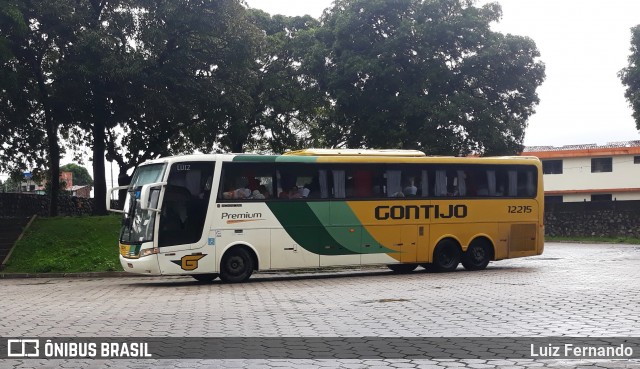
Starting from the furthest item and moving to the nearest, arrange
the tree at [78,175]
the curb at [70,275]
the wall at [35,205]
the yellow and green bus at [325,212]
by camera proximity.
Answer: the tree at [78,175] → the wall at [35,205] → the curb at [70,275] → the yellow and green bus at [325,212]

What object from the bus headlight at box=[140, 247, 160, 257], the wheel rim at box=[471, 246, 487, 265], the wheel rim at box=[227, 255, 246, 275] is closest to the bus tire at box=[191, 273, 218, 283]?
the wheel rim at box=[227, 255, 246, 275]

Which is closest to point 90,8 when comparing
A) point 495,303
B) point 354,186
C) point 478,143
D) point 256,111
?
point 256,111

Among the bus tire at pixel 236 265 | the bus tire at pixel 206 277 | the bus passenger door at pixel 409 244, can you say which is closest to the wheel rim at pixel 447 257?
the bus passenger door at pixel 409 244

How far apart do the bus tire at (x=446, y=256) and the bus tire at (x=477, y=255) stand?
329mm

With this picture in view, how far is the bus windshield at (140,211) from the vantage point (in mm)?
20766

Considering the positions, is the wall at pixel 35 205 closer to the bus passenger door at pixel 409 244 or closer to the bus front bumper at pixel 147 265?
the bus front bumper at pixel 147 265

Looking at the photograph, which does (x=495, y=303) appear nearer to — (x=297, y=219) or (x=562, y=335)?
(x=562, y=335)

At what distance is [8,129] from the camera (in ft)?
125

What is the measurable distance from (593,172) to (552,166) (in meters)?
3.41

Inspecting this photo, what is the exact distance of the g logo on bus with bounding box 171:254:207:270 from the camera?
20791 millimetres

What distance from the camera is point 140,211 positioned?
21062 millimetres

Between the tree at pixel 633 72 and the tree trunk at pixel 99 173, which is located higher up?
the tree at pixel 633 72

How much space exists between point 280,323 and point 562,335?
3.91m

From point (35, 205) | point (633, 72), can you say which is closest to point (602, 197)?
point (633, 72)
